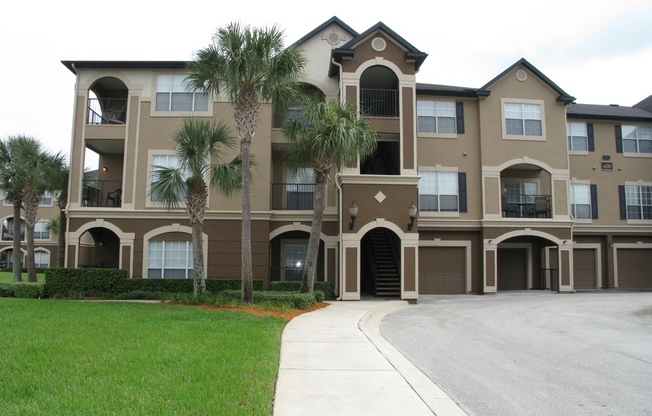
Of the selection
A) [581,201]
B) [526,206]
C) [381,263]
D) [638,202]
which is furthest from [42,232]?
[638,202]

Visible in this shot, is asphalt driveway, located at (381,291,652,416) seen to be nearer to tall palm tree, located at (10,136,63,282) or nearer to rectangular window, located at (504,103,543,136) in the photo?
rectangular window, located at (504,103,543,136)

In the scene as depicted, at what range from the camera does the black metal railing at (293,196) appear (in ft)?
74.3

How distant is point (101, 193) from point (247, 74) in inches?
449

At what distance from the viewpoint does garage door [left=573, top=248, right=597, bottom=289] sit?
86.0 feet

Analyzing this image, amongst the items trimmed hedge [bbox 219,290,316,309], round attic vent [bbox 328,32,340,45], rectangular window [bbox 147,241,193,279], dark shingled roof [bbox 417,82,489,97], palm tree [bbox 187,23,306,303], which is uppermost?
round attic vent [bbox 328,32,340,45]

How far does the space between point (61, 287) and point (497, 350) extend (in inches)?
618

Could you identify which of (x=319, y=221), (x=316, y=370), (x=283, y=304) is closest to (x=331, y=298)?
(x=319, y=221)

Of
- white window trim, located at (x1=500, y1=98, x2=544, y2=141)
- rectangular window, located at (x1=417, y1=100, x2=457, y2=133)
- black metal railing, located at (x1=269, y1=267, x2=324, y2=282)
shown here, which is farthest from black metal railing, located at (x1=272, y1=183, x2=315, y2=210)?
white window trim, located at (x1=500, y1=98, x2=544, y2=141)

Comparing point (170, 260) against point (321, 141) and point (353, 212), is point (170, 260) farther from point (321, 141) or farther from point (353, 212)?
point (321, 141)

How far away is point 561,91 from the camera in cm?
2411

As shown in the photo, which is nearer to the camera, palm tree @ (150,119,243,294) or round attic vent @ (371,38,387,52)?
palm tree @ (150,119,243,294)

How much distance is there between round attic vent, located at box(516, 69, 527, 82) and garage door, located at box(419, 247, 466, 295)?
857 cm

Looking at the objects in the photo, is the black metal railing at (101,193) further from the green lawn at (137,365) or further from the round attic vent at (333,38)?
the round attic vent at (333,38)

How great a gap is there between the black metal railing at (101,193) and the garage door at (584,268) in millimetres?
22318
